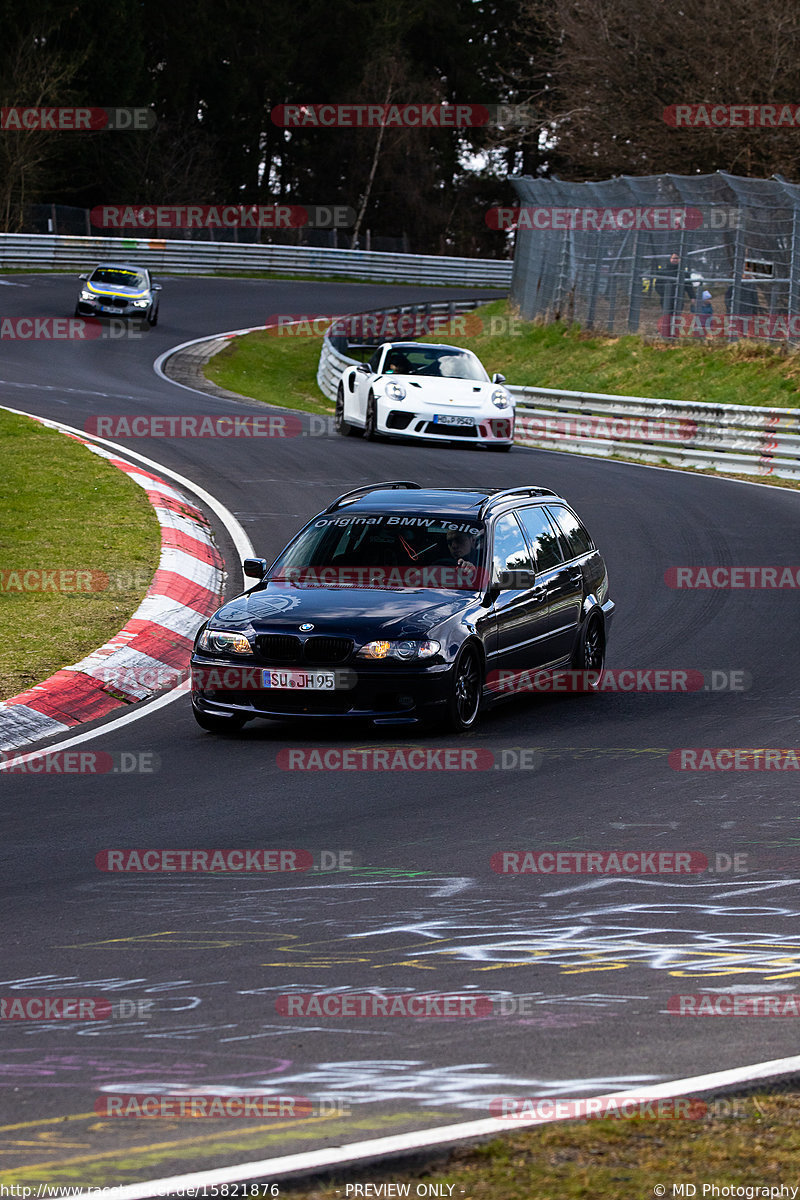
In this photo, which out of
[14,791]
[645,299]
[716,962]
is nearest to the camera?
[716,962]

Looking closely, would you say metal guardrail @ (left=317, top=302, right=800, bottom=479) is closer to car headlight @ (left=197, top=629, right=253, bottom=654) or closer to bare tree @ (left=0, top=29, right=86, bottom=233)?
car headlight @ (left=197, top=629, right=253, bottom=654)

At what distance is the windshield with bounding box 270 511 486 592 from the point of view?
11.0 metres

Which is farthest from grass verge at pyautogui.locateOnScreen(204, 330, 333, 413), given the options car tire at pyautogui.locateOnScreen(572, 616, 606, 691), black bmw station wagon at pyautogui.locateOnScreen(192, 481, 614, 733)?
black bmw station wagon at pyautogui.locateOnScreen(192, 481, 614, 733)

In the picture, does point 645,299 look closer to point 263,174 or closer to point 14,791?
point 14,791

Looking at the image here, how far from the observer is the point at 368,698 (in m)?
10.1

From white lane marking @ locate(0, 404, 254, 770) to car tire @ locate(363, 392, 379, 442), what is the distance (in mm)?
4315

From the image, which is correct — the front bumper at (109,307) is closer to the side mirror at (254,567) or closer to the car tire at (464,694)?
the side mirror at (254,567)

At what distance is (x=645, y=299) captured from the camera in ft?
111

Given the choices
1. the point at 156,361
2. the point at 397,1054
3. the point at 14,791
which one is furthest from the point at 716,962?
the point at 156,361

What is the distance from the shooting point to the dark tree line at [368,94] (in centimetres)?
3947

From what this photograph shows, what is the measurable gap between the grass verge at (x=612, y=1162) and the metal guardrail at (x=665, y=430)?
68.6 ft

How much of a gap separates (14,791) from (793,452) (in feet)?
57.8

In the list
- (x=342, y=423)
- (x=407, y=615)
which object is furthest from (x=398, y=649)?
(x=342, y=423)

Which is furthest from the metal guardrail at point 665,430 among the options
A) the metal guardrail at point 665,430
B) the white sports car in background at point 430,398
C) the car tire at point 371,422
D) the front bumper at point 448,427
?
the car tire at point 371,422
